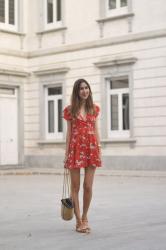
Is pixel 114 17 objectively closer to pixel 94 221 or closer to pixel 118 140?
pixel 118 140

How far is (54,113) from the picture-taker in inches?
962

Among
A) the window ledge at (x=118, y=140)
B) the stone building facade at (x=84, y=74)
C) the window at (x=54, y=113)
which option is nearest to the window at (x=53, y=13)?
the stone building facade at (x=84, y=74)

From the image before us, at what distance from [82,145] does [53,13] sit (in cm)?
1778

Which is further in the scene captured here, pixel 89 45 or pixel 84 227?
pixel 89 45

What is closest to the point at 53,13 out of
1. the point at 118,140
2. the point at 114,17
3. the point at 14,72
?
the point at 14,72

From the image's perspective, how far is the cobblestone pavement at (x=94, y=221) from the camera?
6.64 m

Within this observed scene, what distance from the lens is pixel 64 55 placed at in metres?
23.8

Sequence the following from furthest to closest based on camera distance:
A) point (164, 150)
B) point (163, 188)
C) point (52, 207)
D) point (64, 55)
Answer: point (64, 55) < point (164, 150) < point (163, 188) < point (52, 207)

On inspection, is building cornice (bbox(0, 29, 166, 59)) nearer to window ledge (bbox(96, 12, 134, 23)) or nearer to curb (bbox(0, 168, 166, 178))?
window ledge (bbox(96, 12, 134, 23))

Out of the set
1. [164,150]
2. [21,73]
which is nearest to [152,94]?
[164,150]

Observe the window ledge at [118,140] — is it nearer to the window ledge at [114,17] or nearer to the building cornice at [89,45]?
A: the building cornice at [89,45]

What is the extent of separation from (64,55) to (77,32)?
1.08 meters

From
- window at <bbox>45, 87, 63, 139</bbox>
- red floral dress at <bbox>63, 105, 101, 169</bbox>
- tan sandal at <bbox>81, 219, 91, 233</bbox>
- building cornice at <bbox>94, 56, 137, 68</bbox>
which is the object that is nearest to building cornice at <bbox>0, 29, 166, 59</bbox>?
building cornice at <bbox>94, 56, 137, 68</bbox>

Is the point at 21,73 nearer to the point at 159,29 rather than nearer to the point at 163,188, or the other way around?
the point at 159,29
